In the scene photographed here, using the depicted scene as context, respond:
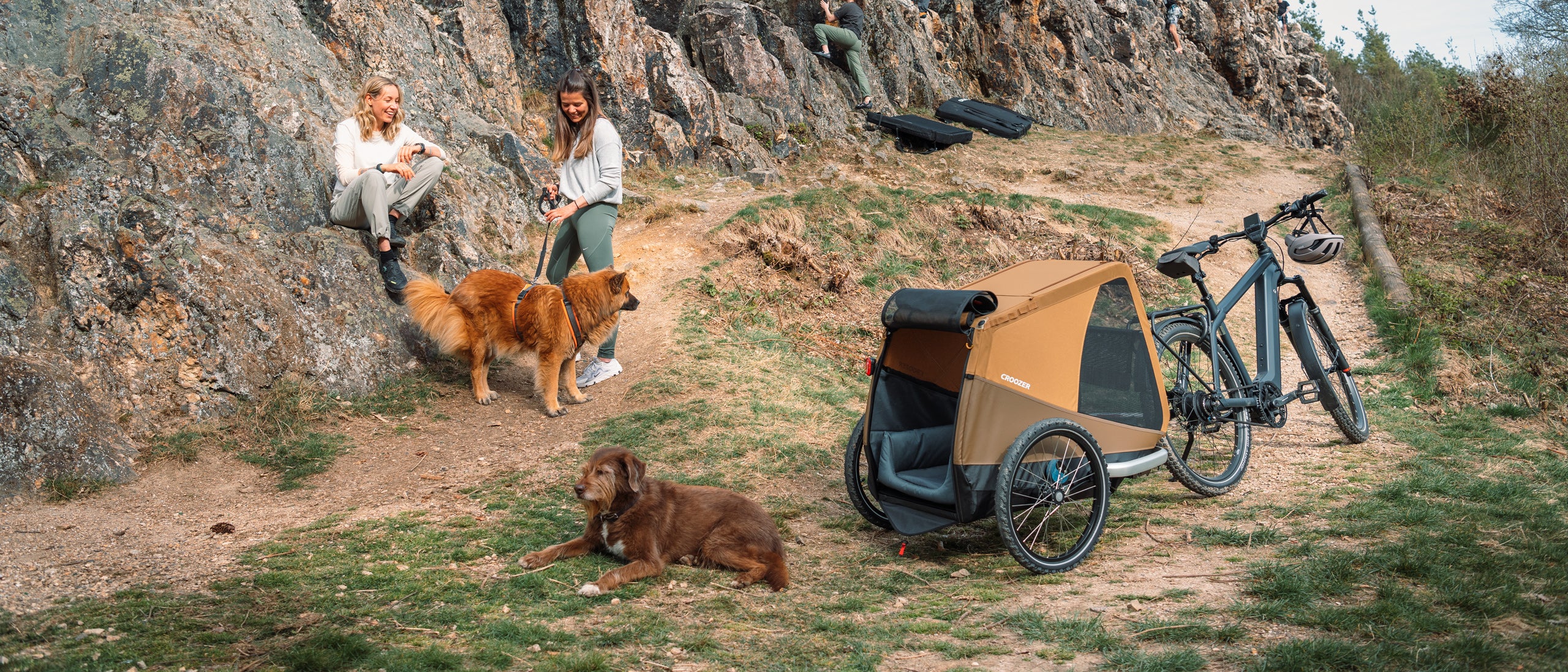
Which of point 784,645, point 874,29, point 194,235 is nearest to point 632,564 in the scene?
point 784,645

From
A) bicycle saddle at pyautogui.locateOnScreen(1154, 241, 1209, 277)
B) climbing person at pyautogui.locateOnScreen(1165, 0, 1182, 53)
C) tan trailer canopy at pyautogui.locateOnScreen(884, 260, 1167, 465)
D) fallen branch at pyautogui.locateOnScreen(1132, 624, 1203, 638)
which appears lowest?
fallen branch at pyautogui.locateOnScreen(1132, 624, 1203, 638)

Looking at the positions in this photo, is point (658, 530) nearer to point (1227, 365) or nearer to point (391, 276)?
point (1227, 365)

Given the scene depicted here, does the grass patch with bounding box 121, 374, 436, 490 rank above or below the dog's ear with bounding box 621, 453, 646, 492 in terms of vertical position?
below

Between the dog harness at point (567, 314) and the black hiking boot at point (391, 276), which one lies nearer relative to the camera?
the dog harness at point (567, 314)

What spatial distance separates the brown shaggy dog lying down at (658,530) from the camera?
4562 mm

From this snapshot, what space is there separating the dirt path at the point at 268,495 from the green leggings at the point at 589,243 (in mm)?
1003

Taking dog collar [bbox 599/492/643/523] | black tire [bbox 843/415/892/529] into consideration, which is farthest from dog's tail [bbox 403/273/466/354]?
black tire [bbox 843/415/892/529]

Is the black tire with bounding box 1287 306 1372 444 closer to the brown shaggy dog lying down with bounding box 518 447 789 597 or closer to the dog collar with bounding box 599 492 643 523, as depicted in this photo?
the brown shaggy dog lying down with bounding box 518 447 789 597

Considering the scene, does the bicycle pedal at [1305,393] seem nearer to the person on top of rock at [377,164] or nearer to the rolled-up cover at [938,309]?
the rolled-up cover at [938,309]

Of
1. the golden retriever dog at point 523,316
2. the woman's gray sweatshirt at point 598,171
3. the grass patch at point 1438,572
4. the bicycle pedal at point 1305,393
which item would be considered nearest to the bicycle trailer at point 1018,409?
the grass patch at point 1438,572

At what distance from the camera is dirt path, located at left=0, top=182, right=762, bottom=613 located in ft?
14.7

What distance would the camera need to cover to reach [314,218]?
8.01 m

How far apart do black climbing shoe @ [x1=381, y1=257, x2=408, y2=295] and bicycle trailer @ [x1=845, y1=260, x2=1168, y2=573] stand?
14.9ft

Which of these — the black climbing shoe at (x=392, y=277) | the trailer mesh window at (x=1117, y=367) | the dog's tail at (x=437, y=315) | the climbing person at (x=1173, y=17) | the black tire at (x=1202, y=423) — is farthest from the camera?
the climbing person at (x=1173, y=17)
